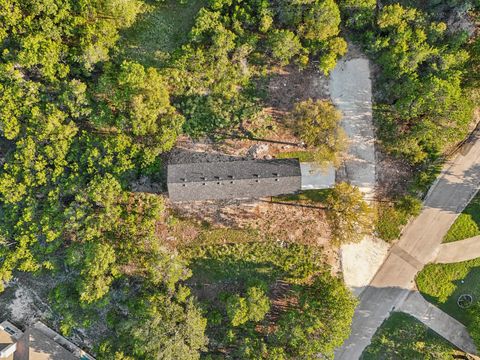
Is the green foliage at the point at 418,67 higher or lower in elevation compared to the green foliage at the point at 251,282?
higher

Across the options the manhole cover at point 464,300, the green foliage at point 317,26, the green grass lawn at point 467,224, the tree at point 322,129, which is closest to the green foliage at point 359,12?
the green foliage at point 317,26

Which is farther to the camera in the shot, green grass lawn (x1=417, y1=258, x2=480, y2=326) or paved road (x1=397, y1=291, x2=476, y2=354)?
paved road (x1=397, y1=291, x2=476, y2=354)

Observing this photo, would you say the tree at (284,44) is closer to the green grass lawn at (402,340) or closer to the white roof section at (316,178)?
the white roof section at (316,178)

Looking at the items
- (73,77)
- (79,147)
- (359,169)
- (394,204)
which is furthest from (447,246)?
(73,77)

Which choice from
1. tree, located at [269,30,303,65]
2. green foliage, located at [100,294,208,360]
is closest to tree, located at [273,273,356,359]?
green foliage, located at [100,294,208,360]

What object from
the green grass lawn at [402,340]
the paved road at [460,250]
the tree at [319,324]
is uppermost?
the paved road at [460,250]

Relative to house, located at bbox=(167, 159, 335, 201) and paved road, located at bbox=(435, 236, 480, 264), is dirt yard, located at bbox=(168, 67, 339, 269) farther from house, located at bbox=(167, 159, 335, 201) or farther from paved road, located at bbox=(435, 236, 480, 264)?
paved road, located at bbox=(435, 236, 480, 264)

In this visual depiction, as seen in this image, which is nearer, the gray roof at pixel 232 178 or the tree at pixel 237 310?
the tree at pixel 237 310
